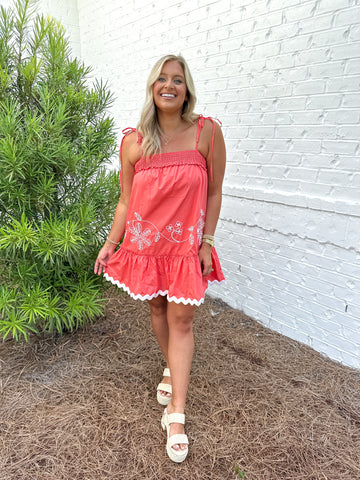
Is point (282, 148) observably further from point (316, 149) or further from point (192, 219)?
point (192, 219)

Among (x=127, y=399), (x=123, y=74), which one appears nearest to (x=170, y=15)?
(x=123, y=74)

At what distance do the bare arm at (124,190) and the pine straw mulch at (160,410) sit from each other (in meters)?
0.79

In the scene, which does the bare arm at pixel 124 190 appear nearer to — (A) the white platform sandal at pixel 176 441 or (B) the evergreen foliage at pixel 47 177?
(B) the evergreen foliage at pixel 47 177

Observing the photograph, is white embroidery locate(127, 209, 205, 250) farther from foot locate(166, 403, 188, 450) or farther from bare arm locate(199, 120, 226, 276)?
foot locate(166, 403, 188, 450)

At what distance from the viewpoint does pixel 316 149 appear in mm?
2191

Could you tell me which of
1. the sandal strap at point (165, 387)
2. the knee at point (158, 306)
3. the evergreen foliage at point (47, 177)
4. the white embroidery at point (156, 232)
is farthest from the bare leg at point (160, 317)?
the evergreen foliage at point (47, 177)

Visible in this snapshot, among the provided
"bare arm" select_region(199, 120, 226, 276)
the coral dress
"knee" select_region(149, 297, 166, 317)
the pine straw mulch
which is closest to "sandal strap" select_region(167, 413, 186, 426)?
the pine straw mulch

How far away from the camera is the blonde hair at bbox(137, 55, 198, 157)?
1504 millimetres

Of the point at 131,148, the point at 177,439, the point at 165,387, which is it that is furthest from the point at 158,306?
the point at 131,148

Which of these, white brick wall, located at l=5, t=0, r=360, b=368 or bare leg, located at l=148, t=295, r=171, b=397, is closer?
bare leg, located at l=148, t=295, r=171, b=397

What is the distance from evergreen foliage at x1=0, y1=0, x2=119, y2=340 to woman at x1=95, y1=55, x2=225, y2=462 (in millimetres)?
398

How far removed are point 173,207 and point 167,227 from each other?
0.10m

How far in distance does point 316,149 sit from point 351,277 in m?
0.85

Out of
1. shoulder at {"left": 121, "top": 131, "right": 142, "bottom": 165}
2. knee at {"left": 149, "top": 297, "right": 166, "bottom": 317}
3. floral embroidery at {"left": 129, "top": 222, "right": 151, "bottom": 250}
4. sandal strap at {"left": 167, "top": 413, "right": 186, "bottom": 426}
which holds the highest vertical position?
shoulder at {"left": 121, "top": 131, "right": 142, "bottom": 165}
